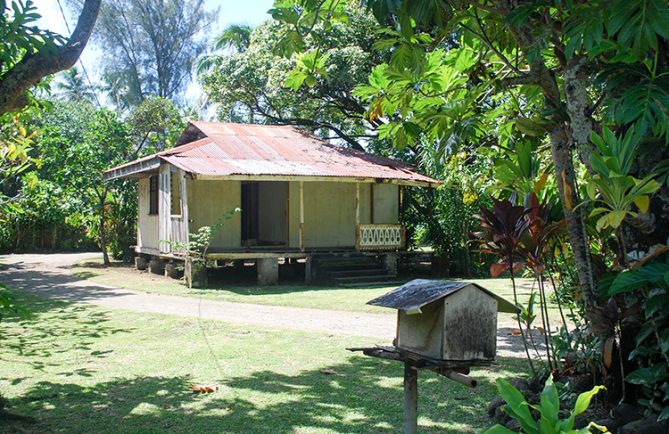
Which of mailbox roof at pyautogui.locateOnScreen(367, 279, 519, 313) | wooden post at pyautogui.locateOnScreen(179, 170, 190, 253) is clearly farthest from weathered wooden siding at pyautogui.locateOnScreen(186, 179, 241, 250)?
mailbox roof at pyautogui.locateOnScreen(367, 279, 519, 313)

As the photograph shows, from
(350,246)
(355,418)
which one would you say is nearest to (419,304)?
(355,418)

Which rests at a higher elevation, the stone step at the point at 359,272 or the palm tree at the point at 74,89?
the palm tree at the point at 74,89

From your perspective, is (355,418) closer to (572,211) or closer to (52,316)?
(572,211)

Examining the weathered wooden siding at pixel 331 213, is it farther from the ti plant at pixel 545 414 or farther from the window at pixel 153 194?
the ti plant at pixel 545 414

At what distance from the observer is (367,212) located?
1905 centimetres

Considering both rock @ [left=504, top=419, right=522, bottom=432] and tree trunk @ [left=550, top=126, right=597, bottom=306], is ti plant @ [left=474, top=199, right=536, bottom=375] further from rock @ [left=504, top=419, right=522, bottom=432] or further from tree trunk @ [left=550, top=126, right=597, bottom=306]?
rock @ [left=504, top=419, right=522, bottom=432]

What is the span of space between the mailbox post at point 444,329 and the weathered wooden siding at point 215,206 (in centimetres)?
1366

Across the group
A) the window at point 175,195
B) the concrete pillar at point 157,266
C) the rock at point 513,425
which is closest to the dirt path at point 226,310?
the concrete pillar at point 157,266

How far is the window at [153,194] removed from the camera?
19.2m

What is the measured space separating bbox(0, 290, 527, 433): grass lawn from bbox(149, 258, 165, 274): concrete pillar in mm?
9392

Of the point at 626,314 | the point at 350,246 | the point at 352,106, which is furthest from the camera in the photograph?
the point at 352,106

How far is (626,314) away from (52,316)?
9.49 metres

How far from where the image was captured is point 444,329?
126 inches

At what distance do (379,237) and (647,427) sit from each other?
1412cm
